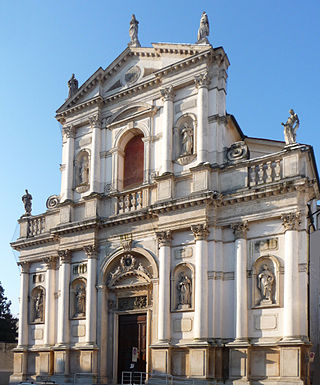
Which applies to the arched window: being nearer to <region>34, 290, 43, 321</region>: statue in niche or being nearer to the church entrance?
the church entrance

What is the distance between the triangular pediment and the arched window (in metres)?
2.53

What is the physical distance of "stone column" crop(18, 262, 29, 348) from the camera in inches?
1038

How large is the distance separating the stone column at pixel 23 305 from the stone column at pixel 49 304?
4.72ft

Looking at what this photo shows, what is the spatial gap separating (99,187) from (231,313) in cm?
854

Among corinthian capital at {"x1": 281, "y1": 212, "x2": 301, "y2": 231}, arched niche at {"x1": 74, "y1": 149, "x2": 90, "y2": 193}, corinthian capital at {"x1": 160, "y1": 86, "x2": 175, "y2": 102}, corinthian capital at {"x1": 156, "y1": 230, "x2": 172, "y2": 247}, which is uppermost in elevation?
corinthian capital at {"x1": 160, "y1": 86, "x2": 175, "y2": 102}

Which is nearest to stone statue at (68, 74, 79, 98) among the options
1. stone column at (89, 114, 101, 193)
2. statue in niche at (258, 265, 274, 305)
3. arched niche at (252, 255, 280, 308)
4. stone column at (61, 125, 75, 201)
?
stone column at (61, 125, 75, 201)

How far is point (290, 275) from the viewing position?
18.4 meters

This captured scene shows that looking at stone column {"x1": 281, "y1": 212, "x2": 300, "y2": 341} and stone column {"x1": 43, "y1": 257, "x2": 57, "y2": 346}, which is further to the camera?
stone column {"x1": 43, "y1": 257, "x2": 57, "y2": 346}

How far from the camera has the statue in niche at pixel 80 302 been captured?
2417cm

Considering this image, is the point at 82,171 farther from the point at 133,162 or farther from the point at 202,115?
the point at 202,115

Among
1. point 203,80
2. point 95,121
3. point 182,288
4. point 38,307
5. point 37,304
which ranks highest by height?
point 203,80

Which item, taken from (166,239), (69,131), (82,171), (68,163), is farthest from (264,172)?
(69,131)

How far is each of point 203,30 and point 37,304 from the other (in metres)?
14.3

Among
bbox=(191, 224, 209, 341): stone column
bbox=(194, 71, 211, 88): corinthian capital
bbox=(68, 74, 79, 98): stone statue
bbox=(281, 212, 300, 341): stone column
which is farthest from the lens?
bbox=(68, 74, 79, 98): stone statue
